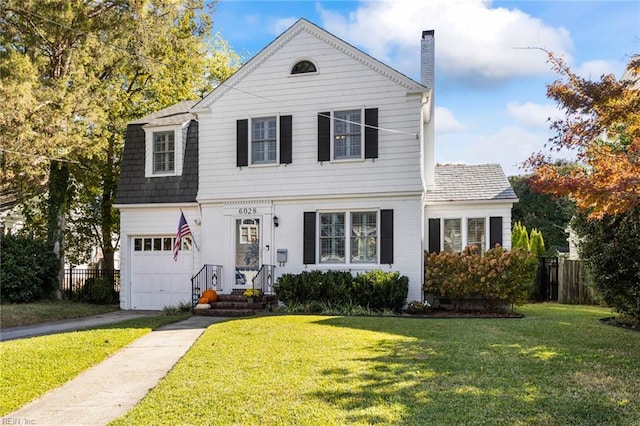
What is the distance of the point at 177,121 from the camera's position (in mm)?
16719

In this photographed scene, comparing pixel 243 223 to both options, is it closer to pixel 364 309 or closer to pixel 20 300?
pixel 364 309

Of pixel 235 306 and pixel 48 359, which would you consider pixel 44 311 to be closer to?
pixel 235 306

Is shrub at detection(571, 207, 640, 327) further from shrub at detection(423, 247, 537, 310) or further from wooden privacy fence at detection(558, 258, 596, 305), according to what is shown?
wooden privacy fence at detection(558, 258, 596, 305)

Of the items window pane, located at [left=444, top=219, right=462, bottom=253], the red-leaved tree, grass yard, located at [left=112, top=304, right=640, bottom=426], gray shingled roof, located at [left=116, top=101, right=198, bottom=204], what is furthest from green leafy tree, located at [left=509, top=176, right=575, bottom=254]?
grass yard, located at [left=112, top=304, right=640, bottom=426]

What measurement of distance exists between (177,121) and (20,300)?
7171mm

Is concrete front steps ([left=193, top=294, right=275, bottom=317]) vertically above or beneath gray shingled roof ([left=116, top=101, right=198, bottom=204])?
beneath

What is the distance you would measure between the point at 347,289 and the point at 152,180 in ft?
23.7

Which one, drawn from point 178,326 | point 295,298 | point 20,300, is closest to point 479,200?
point 295,298

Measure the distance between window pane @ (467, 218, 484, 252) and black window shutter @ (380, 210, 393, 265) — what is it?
2.77 metres

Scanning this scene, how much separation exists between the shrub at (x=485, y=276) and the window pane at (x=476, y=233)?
59.4 inches

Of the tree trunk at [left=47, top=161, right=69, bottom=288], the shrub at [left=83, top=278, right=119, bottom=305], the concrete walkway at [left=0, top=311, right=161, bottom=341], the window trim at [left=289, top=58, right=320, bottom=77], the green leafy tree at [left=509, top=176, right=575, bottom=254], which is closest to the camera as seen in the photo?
the concrete walkway at [left=0, top=311, right=161, bottom=341]

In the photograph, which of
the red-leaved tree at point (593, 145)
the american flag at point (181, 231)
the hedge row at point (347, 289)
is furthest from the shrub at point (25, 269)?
the red-leaved tree at point (593, 145)

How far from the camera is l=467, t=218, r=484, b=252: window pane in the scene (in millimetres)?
15680

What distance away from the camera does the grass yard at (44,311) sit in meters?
13.8
